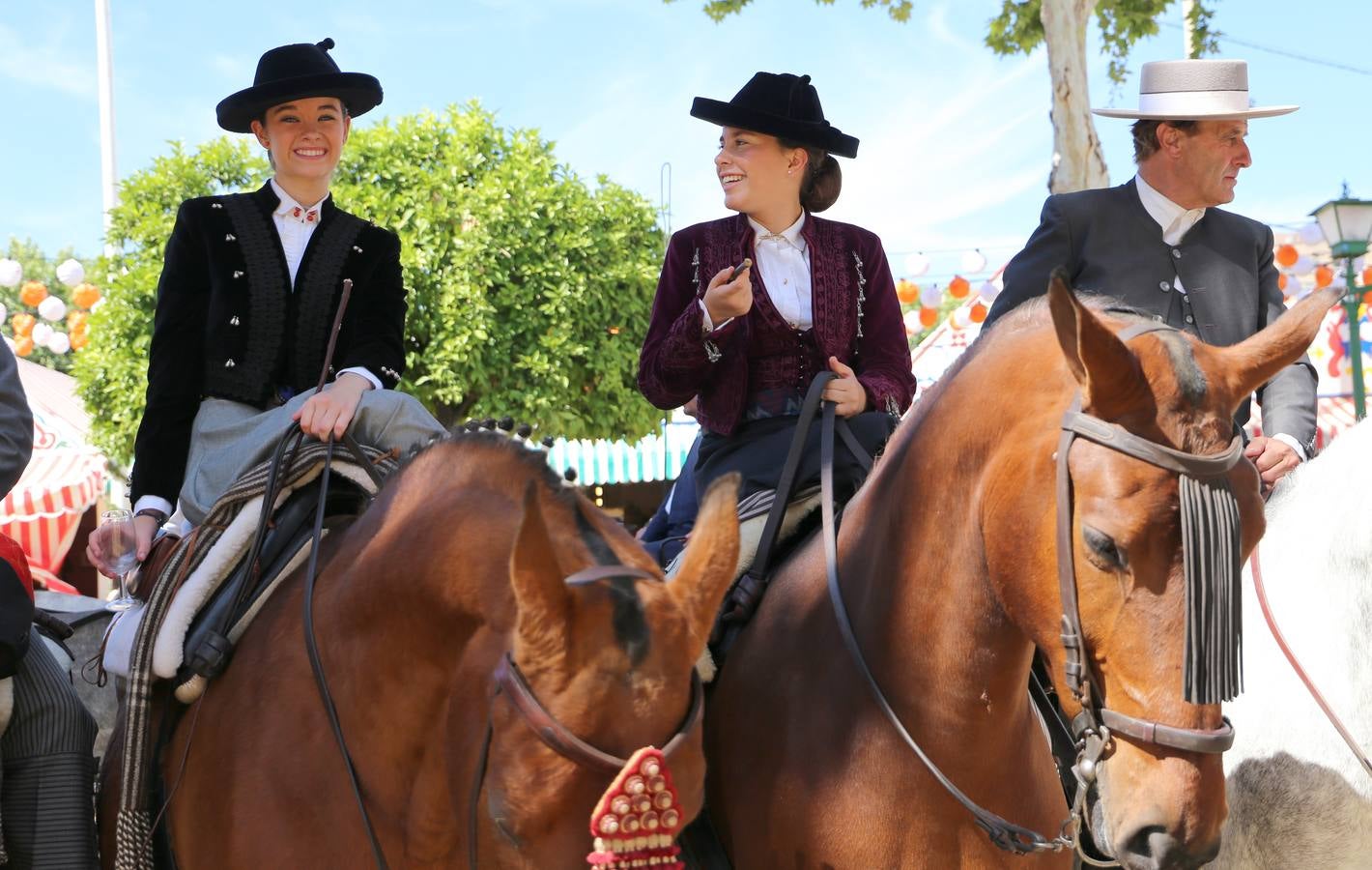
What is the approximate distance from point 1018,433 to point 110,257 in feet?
41.9

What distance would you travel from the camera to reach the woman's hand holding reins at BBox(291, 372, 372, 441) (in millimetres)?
3457

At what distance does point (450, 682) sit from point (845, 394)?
54.5 inches

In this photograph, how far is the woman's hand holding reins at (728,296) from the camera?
11.2 feet

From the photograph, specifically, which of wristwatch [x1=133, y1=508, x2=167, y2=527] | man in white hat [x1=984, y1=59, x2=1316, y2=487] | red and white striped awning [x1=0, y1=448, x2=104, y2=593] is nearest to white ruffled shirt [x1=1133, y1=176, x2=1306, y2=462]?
man in white hat [x1=984, y1=59, x2=1316, y2=487]

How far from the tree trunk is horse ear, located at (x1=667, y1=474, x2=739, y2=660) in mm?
7849

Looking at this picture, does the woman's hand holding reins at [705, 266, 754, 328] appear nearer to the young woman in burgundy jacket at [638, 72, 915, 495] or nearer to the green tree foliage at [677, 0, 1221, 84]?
the young woman in burgundy jacket at [638, 72, 915, 495]

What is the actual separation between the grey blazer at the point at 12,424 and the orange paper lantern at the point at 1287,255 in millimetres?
15607

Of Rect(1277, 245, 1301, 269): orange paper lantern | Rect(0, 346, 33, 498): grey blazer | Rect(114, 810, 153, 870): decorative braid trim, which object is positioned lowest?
Rect(114, 810, 153, 870): decorative braid trim

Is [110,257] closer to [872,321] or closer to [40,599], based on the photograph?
[40,599]

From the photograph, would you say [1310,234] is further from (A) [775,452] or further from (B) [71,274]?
(A) [775,452]

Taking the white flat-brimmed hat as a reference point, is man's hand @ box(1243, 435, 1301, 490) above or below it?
below

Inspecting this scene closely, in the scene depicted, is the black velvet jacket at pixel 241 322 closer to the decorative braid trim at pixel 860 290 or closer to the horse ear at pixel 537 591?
the decorative braid trim at pixel 860 290

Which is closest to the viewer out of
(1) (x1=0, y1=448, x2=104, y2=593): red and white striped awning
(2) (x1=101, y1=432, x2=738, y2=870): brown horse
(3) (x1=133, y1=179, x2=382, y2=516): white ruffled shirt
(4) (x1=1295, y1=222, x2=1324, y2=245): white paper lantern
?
(2) (x1=101, y1=432, x2=738, y2=870): brown horse

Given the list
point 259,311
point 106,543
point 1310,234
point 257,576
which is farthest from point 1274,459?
point 1310,234
